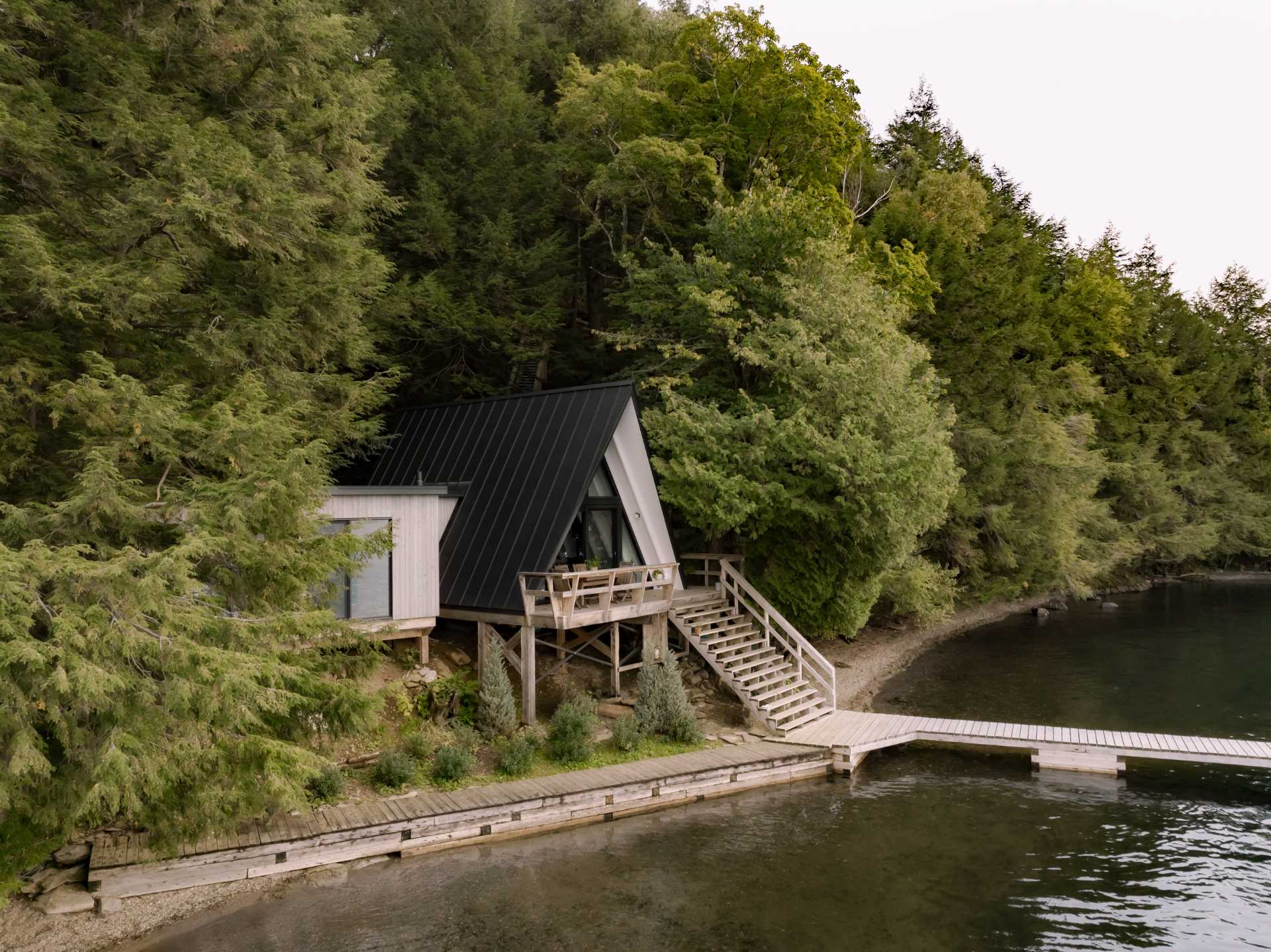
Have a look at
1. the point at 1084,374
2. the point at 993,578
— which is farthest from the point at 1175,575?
the point at 993,578

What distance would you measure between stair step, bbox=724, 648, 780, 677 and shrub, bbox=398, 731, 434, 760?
6065 millimetres

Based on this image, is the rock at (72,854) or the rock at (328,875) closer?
the rock at (72,854)

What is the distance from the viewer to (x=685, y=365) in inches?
801

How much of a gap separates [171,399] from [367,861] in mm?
6686

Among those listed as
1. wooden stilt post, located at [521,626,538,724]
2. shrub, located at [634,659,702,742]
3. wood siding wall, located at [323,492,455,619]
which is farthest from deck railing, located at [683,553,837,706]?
wood siding wall, located at [323,492,455,619]

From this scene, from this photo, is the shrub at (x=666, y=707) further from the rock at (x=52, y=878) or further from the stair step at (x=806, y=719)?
the rock at (x=52, y=878)

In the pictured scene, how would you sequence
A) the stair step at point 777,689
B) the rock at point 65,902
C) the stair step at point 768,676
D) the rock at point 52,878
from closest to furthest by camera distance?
the rock at point 65,902
the rock at point 52,878
the stair step at point 777,689
the stair step at point 768,676

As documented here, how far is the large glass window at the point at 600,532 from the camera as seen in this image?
16156mm

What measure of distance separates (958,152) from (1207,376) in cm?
2269

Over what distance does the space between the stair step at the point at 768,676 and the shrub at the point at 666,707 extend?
140cm

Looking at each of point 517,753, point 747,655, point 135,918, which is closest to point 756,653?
point 747,655

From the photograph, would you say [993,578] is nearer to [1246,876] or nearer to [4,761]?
[1246,876]

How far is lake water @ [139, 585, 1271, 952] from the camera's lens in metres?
8.98

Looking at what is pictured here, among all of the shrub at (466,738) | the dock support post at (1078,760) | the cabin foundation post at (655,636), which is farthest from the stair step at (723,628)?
the dock support post at (1078,760)
